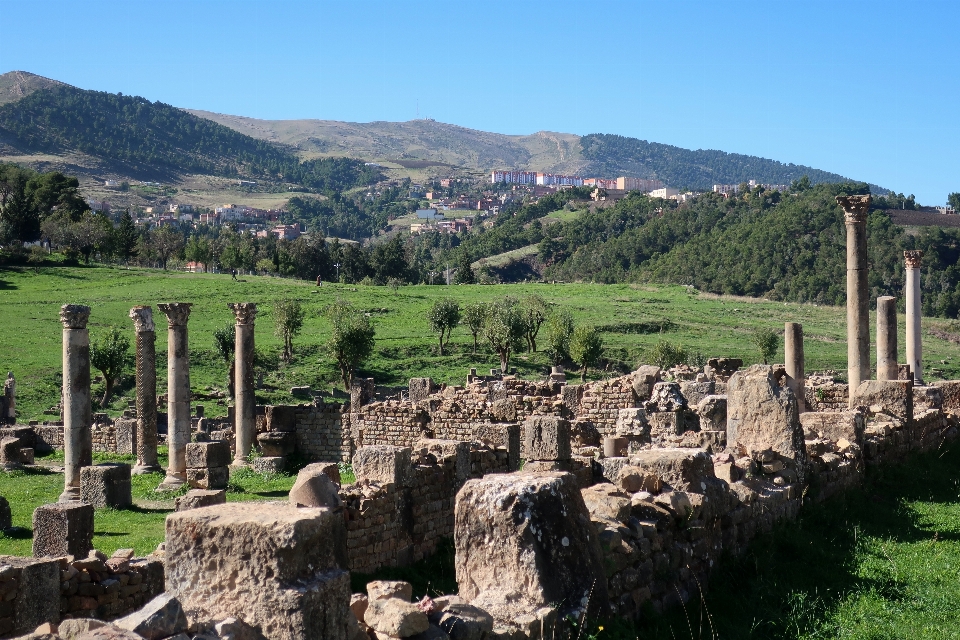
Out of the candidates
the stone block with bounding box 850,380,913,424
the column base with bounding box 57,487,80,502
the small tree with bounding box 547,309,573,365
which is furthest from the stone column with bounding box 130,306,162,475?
the small tree with bounding box 547,309,573,365

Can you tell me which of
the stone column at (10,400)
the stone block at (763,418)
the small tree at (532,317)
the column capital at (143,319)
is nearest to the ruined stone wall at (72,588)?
the stone block at (763,418)

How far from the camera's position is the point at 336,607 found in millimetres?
5625

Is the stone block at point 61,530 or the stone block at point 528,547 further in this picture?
the stone block at point 61,530

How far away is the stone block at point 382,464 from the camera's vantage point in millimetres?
12938

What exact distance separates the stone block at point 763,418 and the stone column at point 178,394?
11.2 meters

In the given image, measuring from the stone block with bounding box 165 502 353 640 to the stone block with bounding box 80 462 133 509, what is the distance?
13629 mm

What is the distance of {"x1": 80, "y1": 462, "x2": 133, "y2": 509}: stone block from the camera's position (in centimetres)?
1866

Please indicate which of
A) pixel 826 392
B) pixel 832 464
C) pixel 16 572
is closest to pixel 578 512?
pixel 16 572

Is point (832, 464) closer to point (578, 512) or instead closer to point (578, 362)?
point (578, 512)

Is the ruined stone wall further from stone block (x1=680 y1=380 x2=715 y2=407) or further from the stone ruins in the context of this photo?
stone block (x1=680 y1=380 x2=715 y2=407)

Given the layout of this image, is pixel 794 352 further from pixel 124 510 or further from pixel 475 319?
pixel 475 319

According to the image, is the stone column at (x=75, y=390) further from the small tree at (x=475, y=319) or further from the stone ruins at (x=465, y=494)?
the small tree at (x=475, y=319)

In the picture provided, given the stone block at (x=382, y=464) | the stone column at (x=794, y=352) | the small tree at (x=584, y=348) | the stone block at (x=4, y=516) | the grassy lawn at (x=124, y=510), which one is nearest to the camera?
the stone block at (x=382, y=464)

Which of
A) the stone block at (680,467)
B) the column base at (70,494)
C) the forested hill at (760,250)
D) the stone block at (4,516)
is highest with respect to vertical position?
the forested hill at (760,250)
